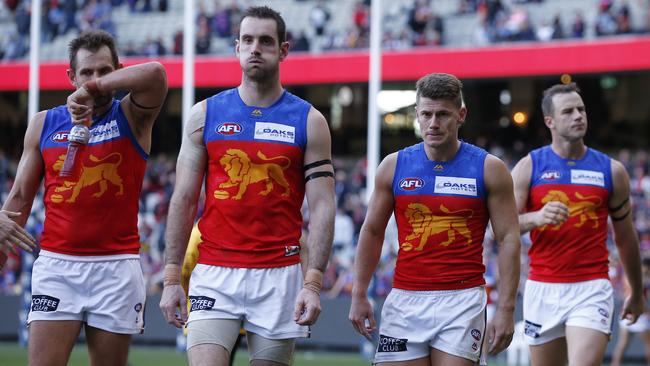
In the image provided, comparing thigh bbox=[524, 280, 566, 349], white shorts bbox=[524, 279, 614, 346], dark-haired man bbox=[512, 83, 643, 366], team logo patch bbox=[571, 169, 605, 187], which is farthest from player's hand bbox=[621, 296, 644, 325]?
team logo patch bbox=[571, 169, 605, 187]

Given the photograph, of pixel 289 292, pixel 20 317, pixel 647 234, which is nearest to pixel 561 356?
pixel 289 292

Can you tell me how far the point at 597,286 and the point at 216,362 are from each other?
365 cm

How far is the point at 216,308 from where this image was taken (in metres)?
6.41

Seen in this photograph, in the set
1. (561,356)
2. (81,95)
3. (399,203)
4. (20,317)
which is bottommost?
(20,317)

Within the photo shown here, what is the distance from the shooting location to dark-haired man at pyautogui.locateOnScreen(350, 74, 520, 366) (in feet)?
22.4

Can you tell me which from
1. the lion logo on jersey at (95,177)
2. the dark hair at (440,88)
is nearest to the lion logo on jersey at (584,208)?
the dark hair at (440,88)

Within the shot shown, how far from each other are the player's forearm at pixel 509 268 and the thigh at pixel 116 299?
2.25 meters

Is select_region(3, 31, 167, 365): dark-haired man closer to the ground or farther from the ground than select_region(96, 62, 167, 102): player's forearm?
closer to the ground

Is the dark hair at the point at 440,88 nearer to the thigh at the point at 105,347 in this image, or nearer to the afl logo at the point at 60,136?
the afl logo at the point at 60,136

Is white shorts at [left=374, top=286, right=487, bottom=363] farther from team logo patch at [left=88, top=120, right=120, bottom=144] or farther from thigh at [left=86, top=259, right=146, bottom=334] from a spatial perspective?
team logo patch at [left=88, top=120, right=120, bottom=144]

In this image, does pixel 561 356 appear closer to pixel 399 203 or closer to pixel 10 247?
pixel 399 203

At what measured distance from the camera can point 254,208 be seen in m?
6.50

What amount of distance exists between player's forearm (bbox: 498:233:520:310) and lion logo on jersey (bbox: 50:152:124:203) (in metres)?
2.41

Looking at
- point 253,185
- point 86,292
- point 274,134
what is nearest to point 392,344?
point 253,185
